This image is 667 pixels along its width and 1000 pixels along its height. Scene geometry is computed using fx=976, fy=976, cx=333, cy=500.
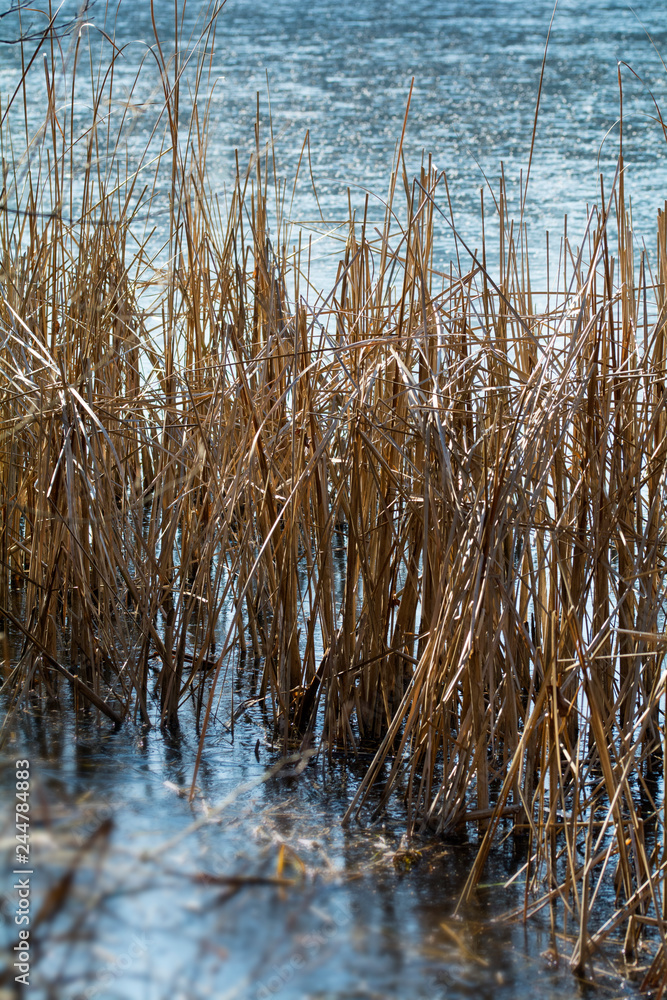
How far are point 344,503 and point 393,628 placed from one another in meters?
0.29

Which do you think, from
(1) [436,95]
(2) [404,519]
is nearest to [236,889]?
(2) [404,519]

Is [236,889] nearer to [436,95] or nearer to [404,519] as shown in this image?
[404,519]

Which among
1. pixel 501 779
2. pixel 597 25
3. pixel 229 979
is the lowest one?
pixel 501 779

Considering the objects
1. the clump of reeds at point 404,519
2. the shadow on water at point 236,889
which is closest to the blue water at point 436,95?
the clump of reeds at point 404,519

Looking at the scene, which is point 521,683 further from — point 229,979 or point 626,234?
point 229,979

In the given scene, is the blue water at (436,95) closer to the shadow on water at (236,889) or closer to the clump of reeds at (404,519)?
the clump of reeds at (404,519)

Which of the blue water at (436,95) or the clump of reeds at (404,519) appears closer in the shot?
the clump of reeds at (404,519)

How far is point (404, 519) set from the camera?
184cm

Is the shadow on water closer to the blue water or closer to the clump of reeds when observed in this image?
the clump of reeds

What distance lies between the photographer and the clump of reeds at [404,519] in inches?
58.2

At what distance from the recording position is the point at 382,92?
824 cm

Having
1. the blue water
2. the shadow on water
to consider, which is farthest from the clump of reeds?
the blue water

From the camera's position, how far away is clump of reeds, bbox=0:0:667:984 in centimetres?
148

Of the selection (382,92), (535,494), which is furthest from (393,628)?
(382,92)
